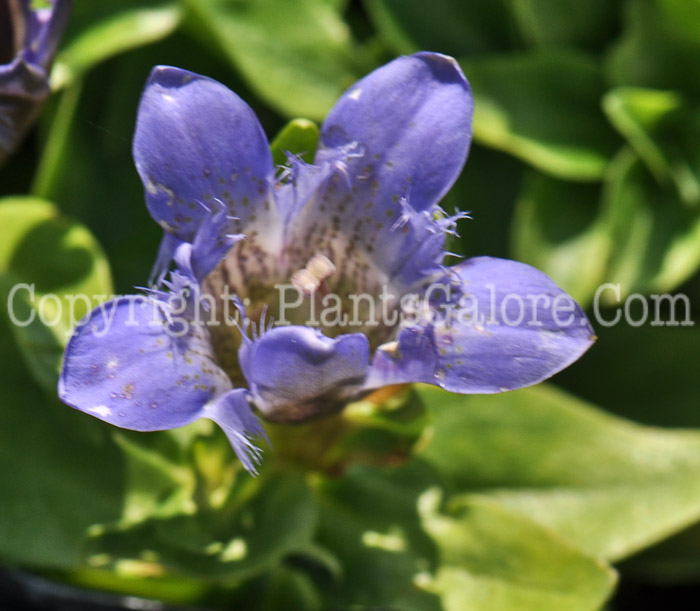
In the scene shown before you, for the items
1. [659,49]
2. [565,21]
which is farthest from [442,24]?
[659,49]

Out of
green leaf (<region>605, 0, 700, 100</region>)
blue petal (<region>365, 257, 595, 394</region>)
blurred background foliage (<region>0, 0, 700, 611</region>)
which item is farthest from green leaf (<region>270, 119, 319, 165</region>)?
green leaf (<region>605, 0, 700, 100</region>)

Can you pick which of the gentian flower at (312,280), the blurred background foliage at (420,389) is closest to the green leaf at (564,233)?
the blurred background foliage at (420,389)

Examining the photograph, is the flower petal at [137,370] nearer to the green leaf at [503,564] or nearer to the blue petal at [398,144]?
the blue petal at [398,144]

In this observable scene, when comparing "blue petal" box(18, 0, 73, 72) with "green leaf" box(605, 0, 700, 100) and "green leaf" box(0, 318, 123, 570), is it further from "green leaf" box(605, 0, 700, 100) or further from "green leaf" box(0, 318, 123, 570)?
"green leaf" box(605, 0, 700, 100)

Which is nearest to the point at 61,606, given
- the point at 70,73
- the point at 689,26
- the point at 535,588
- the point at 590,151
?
the point at 535,588

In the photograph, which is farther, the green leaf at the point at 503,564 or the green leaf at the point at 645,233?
the green leaf at the point at 645,233

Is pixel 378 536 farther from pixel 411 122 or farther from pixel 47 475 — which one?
pixel 411 122

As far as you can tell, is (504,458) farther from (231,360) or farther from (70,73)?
(70,73)

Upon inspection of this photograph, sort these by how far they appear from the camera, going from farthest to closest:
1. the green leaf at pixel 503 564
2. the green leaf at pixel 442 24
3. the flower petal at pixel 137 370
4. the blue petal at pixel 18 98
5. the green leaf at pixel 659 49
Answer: the green leaf at pixel 442 24, the green leaf at pixel 659 49, the green leaf at pixel 503 564, the blue petal at pixel 18 98, the flower petal at pixel 137 370
